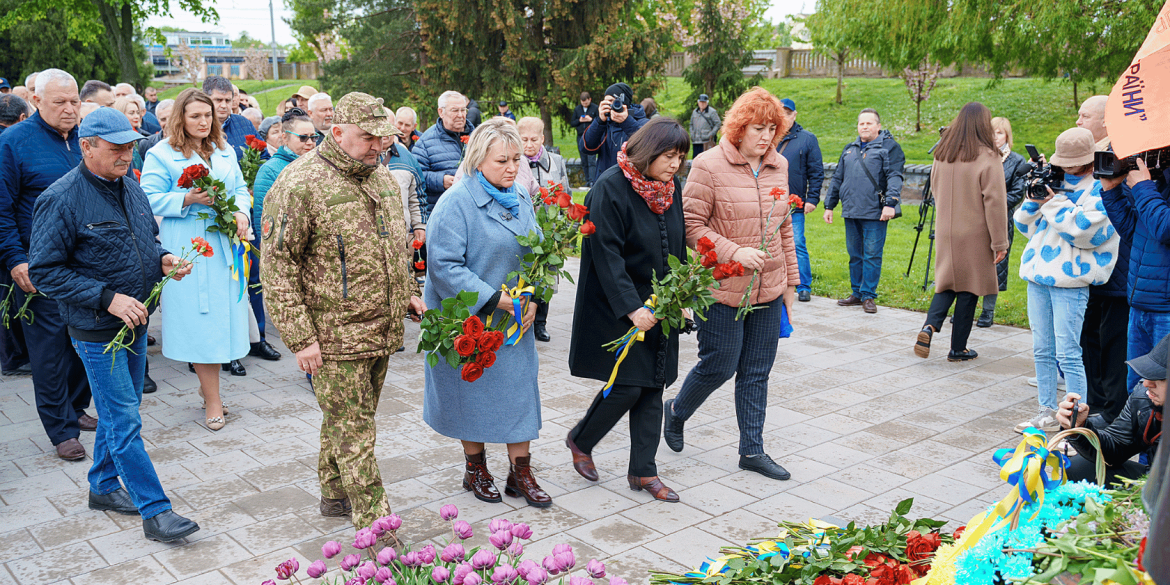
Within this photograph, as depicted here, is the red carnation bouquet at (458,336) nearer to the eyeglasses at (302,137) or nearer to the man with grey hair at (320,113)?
the eyeglasses at (302,137)

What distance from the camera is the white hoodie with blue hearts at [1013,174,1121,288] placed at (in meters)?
5.29

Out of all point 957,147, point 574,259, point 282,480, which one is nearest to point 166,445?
point 282,480

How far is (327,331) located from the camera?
3854 mm

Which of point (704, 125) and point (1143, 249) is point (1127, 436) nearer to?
point (1143, 249)

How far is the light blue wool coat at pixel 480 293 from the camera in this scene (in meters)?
4.20

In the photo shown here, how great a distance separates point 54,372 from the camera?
5.26m

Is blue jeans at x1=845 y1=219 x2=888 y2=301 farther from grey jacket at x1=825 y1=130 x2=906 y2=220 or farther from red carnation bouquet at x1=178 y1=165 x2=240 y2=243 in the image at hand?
red carnation bouquet at x1=178 y1=165 x2=240 y2=243

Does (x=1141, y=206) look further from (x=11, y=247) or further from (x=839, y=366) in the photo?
(x=11, y=247)

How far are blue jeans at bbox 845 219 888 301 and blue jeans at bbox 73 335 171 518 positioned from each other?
23.6 ft

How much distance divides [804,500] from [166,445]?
3.71 meters

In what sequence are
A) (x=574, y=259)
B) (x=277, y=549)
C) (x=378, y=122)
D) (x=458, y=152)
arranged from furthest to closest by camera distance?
(x=574, y=259), (x=458, y=152), (x=277, y=549), (x=378, y=122)

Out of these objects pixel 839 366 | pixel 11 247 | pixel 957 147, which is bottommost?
pixel 839 366

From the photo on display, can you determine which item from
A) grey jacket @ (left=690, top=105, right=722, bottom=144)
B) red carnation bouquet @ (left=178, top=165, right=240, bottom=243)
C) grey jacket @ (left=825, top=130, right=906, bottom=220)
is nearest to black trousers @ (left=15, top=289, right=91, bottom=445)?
red carnation bouquet @ (left=178, top=165, right=240, bottom=243)

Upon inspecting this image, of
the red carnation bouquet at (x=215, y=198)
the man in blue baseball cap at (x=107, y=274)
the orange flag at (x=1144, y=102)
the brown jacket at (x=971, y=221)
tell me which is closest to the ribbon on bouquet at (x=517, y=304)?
the man in blue baseball cap at (x=107, y=274)
